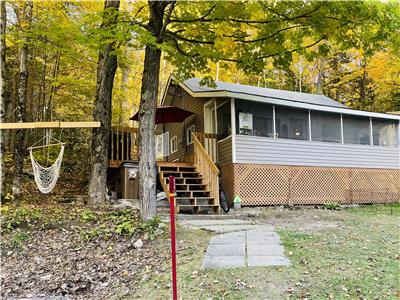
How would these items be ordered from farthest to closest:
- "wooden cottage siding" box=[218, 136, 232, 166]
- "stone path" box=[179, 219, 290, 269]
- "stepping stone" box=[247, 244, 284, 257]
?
"wooden cottage siding" box=[218, 136, 232, 166] → "stepping stone" box=[247, 244, 284, 257] → "stone path" box=[179, 219, 290, 269]

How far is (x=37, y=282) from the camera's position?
192 inches

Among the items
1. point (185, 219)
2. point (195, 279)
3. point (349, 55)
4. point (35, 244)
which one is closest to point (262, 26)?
point (185, 219)

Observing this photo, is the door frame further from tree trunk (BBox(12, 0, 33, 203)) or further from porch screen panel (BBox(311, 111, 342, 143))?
tree trunk (BBox(12, 0, 33, 203))

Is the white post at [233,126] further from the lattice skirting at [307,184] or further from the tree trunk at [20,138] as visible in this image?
the tree trunk at [20,138]

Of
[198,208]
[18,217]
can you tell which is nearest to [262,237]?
[198,208]

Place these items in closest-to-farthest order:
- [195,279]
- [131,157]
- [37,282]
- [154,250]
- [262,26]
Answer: [195,279] → [37,282] → [154,250] → [262,26] → [131,157]

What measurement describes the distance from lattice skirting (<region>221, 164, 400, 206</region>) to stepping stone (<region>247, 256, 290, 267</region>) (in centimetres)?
564

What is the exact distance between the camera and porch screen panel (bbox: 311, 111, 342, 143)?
488 inches

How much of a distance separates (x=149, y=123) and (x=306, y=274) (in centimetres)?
423

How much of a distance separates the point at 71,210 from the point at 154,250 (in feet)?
10.2

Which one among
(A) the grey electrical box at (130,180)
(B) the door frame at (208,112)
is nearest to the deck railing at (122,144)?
(A) the grey electrical box at (130,180)

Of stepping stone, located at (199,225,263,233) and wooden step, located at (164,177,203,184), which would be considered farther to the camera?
wooden step, located at (164,177,203,184)

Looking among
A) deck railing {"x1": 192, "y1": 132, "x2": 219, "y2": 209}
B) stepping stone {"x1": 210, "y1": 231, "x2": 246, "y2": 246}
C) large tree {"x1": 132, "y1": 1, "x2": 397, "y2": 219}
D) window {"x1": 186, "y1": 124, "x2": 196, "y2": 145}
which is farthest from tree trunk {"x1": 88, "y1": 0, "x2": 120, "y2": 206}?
window {"x1": 186, "y1": 124, "x2": 196, "y2": 145}

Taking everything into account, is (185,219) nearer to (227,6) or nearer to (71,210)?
(71,210)
